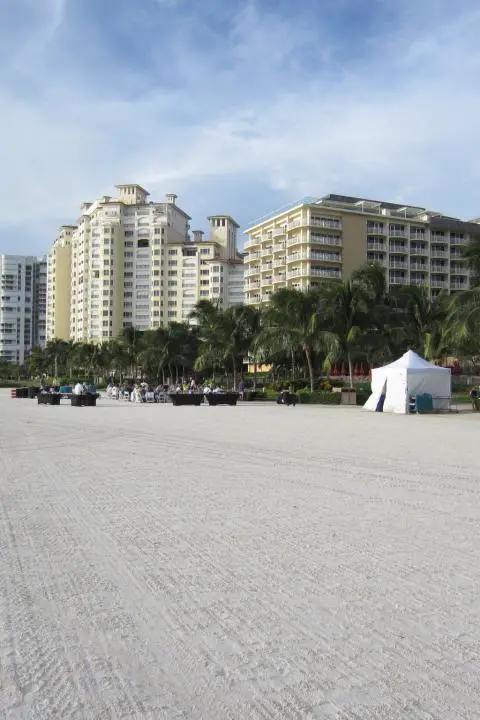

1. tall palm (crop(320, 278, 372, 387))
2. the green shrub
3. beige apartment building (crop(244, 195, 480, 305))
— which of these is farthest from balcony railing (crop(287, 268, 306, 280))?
tall palm (crop(320, 278, 372, 387))

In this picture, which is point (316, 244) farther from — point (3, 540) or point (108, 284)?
point (3, 540)

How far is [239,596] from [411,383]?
26299 mm

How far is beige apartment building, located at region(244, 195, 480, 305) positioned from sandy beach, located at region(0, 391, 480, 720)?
8505cm

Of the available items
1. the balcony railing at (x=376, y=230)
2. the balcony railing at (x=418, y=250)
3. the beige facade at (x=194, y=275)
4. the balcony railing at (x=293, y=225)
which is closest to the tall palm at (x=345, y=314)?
the balcony railing at (x=293, y=225)

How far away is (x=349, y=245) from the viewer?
97.1m

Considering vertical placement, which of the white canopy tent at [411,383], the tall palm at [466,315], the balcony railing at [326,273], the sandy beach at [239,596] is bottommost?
the sandy beach at [239,596]

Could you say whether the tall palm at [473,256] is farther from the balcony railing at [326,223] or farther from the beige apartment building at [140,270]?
the beige apartment building at [140,270]

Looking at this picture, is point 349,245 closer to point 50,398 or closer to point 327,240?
point 327,240

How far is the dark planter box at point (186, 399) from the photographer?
121 ft

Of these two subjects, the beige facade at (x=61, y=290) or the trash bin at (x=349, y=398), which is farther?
the beige facade at (x=61, y=290)

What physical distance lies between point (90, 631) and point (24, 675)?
1.83 ft

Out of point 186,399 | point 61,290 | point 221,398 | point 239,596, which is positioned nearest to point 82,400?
point 186,399

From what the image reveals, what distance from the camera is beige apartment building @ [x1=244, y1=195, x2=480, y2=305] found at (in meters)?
94.9

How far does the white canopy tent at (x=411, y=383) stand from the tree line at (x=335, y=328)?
6.23 feet
